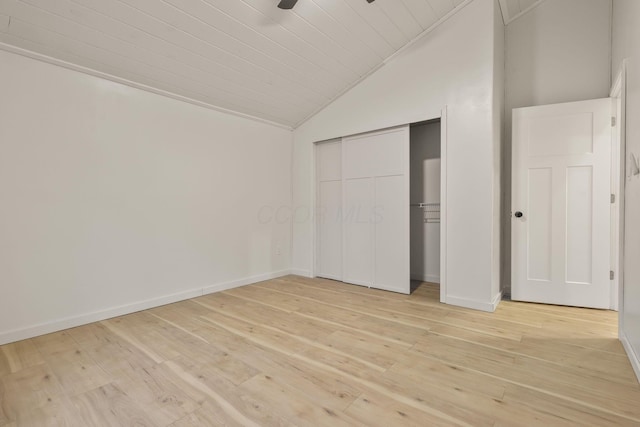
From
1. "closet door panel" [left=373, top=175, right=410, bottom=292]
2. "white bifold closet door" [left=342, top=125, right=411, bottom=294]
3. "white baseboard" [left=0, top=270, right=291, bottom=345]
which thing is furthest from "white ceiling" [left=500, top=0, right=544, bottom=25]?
"white baseboard" [left=0, top=270, right=291, bottom=345]

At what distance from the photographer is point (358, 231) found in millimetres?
3977

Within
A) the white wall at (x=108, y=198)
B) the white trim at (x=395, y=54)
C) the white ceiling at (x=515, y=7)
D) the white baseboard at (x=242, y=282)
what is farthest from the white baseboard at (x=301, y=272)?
the white ceiling at (x=515, y=7)

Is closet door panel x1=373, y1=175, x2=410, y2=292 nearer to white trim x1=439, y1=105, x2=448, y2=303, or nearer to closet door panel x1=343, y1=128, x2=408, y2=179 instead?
closet door panel x1=343, y1=128, x2=408, y2=179

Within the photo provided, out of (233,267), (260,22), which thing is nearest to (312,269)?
(233,267)

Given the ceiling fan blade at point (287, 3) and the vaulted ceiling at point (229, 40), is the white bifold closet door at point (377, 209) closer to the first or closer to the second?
the vaulted ceiling at point (229, 40)

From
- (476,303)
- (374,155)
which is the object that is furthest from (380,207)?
(476,303)

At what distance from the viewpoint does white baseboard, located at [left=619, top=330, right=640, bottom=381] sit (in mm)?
1758

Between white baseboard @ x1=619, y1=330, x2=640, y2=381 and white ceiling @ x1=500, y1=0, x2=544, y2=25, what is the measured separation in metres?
3.28

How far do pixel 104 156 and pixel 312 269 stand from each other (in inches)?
111

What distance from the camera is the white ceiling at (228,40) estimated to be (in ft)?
7.30

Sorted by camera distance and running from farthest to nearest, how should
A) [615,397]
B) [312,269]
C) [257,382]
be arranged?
[312,269]
[257,382]
[615,397]

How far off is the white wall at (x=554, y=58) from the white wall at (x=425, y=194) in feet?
2.64

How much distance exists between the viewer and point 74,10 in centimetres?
213

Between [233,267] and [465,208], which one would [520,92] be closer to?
[465,208]
